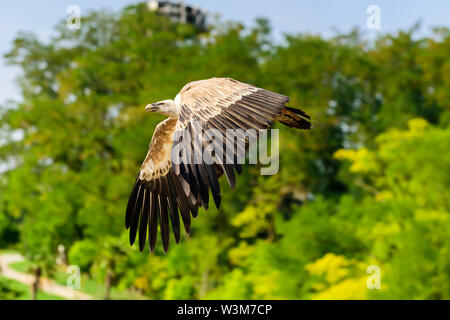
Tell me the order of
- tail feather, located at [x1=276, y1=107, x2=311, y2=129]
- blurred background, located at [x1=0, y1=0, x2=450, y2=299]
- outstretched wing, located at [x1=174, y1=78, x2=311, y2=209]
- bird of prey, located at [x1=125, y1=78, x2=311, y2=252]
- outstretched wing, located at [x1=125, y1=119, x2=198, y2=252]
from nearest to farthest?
outstretched wing, located at [x1=174, y1=78, x2=311, y2=209], bird of prey, located at [x1=125, y1=78, x2=311, y2=252], tail feather, located at [x1=276, y1=107, x2=311, y2=129], outstretched wing, located at [x1=125, y1=119, x2=198, y2=252], blurred background, located at [x1=0, y1=0, x2=450, y2=299]

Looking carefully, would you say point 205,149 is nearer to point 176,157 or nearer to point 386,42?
point 176,157

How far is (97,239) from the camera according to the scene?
92.9 ft

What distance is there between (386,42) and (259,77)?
788cm

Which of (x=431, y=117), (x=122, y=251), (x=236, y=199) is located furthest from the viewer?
(x=431, y=117)

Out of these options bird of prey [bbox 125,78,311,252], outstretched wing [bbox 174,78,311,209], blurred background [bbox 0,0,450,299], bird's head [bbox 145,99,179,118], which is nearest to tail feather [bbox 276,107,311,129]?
bird of prey [bbox 125,78,311,252]

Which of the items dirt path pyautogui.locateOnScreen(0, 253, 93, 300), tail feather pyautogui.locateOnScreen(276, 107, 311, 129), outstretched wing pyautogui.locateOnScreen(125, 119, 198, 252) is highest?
dirt path pyautogui.locateOnScreen(0, 253, 93, 300)

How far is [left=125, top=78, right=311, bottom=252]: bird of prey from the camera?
371 centimetres

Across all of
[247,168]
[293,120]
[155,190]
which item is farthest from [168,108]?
[247,168]

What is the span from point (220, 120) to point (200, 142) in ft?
0.67

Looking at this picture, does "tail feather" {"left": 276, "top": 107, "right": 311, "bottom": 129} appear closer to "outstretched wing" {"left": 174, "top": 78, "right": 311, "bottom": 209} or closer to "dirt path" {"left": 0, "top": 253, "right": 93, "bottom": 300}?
"outstretched wing" {"left": 174, "top": 78, "right": 311, "bottom": 209}

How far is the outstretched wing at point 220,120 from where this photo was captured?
11.8 feet

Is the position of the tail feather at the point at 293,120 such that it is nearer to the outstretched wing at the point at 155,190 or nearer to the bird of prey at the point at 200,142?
the bird of prey at the point at 200,142
